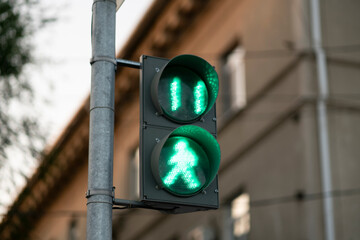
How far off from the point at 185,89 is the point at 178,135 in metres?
0.36

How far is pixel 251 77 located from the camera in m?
15.0

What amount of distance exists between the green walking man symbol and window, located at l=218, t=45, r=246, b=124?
1064 centimetres

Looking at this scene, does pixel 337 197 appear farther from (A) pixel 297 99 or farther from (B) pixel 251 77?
(B) pixel 251 77

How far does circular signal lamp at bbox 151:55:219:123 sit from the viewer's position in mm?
4633

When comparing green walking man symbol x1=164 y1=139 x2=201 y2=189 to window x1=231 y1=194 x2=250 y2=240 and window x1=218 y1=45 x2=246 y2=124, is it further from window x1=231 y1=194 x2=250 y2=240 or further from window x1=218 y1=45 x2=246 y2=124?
window x1=218 y1=45 x2=246 y2=124

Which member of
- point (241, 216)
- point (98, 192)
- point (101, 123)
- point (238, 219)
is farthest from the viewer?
point (238, 219)

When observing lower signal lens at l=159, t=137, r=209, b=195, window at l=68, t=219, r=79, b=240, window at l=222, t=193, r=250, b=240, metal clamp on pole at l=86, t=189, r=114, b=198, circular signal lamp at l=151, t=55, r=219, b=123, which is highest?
window at l=68, t=219, r=79, b=240

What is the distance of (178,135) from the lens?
14.9ft

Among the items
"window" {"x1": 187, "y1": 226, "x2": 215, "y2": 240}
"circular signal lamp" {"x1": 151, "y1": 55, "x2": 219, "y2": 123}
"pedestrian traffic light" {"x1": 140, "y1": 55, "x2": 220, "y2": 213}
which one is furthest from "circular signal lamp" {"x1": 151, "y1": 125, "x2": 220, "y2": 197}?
"window" {"x1": 187, "y1": 226, "x2": 215, "y2": 240}

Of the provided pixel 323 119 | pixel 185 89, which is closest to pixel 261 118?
pixel 323 119

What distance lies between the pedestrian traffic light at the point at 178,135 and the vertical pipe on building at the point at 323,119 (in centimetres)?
759

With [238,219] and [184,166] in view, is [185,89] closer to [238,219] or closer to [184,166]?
[184,166]

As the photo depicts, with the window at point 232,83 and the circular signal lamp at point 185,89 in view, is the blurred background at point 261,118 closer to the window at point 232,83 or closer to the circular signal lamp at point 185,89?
the window at point 232,83

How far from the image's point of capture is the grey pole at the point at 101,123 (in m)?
4.21
